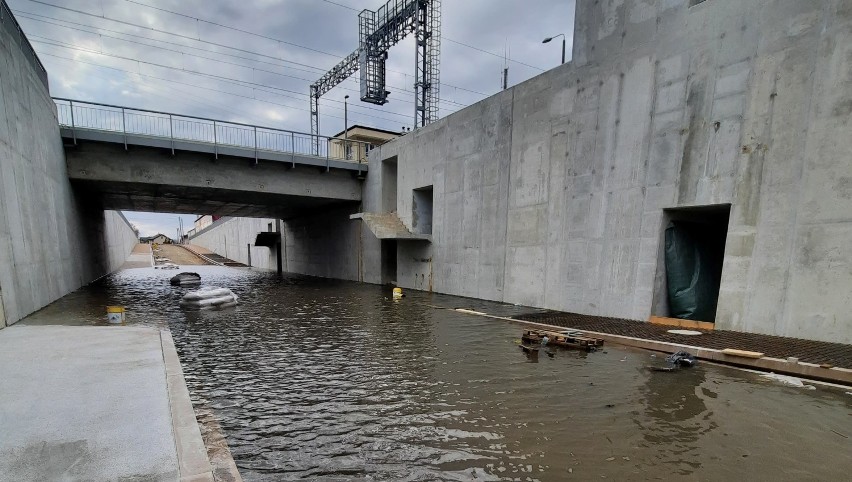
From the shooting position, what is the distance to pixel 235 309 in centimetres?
1330

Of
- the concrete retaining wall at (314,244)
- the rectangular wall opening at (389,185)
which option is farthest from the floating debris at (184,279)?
the rectangular wall opening at (389,185)

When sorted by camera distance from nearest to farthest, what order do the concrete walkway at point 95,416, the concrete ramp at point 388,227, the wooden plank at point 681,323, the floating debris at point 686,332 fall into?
the concrete walkway at point 95,416
the floating debris at point 686,332
the wooden plank at point 681,323
the concrete ramp at point 388,227

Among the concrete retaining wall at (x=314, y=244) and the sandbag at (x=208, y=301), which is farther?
the concrete retaining wall at (x=314, y=244)

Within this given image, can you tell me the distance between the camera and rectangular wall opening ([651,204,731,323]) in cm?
1017

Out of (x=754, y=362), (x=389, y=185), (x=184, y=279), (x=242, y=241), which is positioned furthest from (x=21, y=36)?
(x=242, y=241)

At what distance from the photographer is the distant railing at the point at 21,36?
9.16 meters

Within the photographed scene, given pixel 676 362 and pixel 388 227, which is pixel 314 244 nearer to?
pixel 388 227

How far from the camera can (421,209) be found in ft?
65.6

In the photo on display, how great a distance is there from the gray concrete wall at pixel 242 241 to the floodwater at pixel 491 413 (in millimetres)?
33811

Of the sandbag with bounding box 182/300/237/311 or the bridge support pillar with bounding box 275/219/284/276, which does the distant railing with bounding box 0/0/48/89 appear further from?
the bridge support pillar with bounding box 275/219/284/276

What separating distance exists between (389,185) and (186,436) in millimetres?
19226

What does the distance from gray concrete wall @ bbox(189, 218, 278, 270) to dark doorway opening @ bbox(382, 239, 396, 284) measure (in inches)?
820

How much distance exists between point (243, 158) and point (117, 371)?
1637cm

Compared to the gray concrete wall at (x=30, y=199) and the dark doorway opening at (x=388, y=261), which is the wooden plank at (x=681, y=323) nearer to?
the dark doorway opening at (x=388, y=261)
